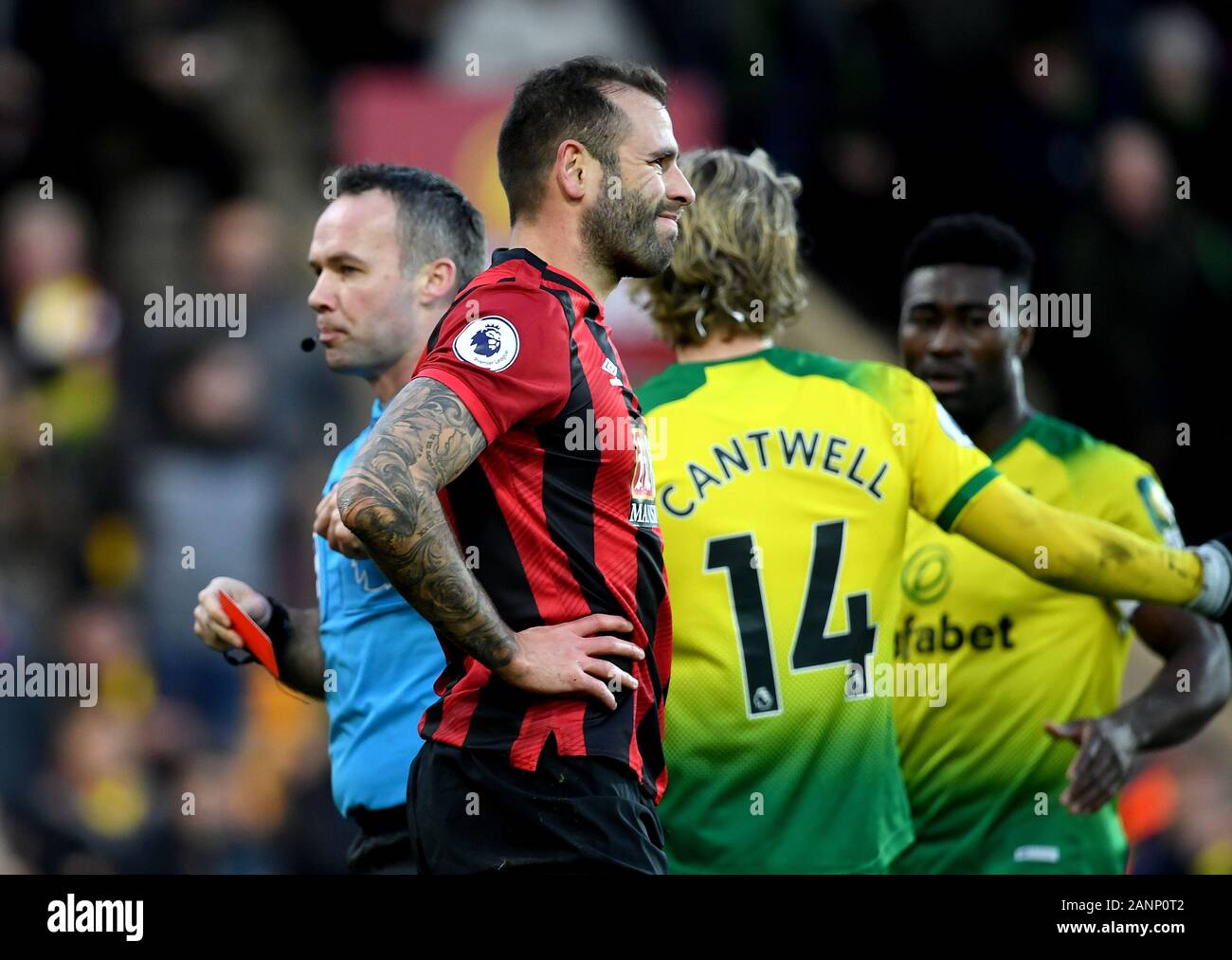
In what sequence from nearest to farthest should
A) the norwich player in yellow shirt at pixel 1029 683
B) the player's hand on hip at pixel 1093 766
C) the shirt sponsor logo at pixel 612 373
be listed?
the shirt sponsor logo at pixel 612 373 → the player's hand on hip at pixel 1093 766 → the norwich player in yellow shirt at pixel 1029 683

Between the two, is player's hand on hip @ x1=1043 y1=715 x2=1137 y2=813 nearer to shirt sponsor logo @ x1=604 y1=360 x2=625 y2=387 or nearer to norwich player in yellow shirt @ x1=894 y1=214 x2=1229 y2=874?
norwich player in yellow shirt @ x1=894 y1=214 x2=1229 y2=874

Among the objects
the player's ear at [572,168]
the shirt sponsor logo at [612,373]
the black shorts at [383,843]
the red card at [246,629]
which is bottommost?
the black shorts at [383,843]

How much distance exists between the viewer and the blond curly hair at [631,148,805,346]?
431cm

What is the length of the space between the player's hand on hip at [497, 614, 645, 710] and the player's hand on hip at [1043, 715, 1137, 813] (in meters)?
1.88

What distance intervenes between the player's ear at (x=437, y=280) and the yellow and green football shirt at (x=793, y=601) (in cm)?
65

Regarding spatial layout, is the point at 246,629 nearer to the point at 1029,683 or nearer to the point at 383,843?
the point at 383,843

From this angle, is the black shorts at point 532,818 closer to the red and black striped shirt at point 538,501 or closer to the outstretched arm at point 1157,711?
the red and black striped shirt at point 538,501

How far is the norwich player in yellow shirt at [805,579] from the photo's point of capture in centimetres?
406

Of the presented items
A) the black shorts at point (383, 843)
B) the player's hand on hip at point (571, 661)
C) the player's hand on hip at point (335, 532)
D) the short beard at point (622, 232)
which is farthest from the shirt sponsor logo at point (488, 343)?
the black shorts at point (383, 843)

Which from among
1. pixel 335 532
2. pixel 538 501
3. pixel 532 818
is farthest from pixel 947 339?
pixel 532 818

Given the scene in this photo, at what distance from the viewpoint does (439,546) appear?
2926 mm

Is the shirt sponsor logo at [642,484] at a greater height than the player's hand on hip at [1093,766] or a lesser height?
greater

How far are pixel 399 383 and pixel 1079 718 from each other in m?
2.07

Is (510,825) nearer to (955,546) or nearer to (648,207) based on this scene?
(648,207)
